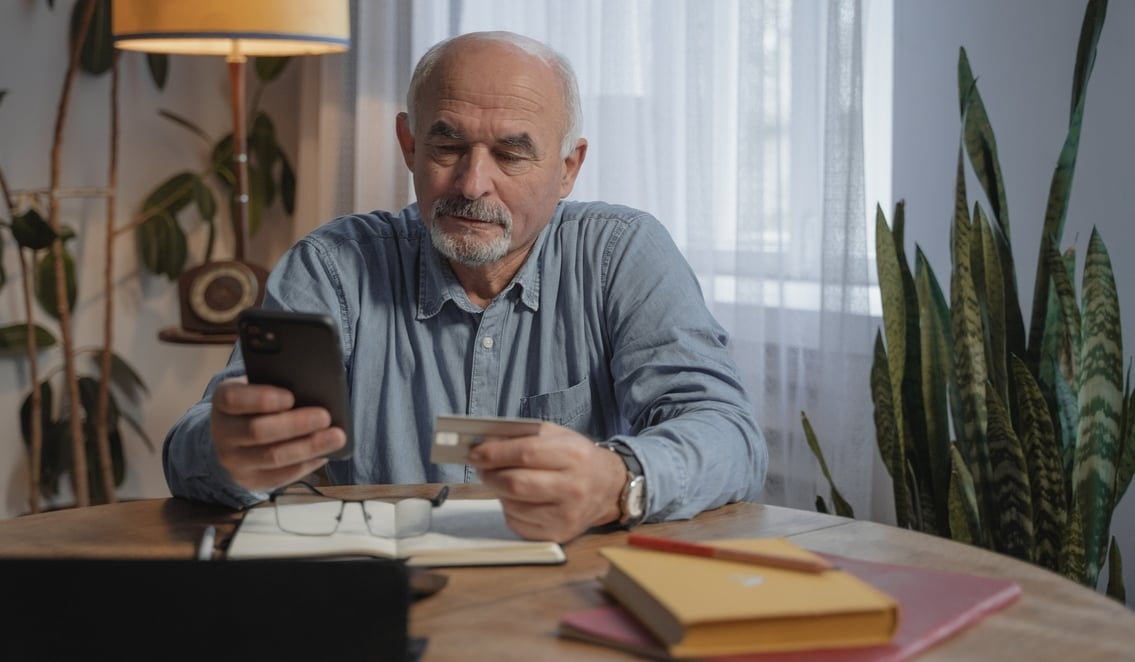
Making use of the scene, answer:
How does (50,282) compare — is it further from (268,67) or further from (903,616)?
(903,616)

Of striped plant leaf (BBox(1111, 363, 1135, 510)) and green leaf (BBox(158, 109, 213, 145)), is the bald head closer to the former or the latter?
striped plant leaf (BBox(1111, 363, 1135, 510))

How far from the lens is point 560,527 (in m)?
1.14

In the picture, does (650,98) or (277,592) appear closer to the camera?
(277,592)

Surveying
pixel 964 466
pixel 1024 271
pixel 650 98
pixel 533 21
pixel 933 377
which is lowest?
pixel 964 466

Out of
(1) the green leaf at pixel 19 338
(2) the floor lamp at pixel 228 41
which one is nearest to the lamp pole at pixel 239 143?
(2) the floor lamp at pixel 228 41

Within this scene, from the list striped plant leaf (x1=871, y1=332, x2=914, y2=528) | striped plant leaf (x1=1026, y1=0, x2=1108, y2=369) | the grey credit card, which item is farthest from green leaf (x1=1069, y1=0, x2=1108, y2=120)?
the grey credit card

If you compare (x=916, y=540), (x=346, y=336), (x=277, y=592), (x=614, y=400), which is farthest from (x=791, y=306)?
(x=277, y=592)

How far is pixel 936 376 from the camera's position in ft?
6.35

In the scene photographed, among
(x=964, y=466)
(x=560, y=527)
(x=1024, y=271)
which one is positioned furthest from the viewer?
(x=1024, y=271)

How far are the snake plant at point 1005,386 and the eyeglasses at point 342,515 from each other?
93 centimetres

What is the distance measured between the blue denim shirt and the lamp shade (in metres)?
1.24

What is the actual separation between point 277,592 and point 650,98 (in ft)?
7.02

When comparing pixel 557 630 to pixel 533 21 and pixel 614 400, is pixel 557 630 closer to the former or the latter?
pixel 614 400

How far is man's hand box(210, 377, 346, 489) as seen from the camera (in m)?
1.16
